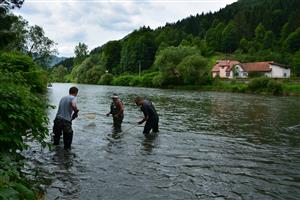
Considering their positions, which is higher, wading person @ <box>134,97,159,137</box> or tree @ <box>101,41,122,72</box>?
tree @ <box>101,41,122,72</box>

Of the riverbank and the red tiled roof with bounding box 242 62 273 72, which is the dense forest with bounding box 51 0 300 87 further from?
the riverbank

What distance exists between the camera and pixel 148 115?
707 inches

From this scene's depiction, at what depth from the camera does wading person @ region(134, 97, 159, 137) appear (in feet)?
58.5

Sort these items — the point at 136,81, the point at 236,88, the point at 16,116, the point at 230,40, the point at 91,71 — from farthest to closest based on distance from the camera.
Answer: the point at 230,40 → the point at 91,71 → the point at 136,81 → the point at 236,88 → the point at 16,116

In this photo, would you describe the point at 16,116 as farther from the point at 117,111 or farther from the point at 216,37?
the point at 216,37

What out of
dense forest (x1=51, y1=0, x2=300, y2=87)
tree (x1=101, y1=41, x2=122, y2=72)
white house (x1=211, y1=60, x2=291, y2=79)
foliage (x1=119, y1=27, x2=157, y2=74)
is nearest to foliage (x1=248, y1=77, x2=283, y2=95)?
white house (x1=211, y1=60, x2=291, y2=79)

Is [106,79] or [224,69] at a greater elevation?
[224,69]

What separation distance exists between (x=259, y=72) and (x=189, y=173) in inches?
4274

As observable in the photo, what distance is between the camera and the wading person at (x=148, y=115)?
17828 millimetres

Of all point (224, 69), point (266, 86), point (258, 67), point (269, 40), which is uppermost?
point (269, 40)

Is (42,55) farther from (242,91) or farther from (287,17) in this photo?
(287,17)

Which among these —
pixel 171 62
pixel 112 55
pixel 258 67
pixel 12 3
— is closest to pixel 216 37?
pixel 112 55

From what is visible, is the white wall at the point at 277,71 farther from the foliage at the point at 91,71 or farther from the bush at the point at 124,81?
the foliage at the point at 91,71

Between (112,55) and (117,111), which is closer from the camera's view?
(117,111)
